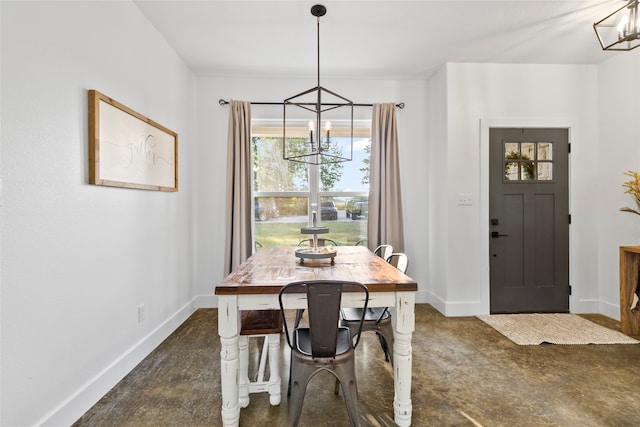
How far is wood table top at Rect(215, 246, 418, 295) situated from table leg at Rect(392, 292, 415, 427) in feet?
0.26

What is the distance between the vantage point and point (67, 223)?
181 cm

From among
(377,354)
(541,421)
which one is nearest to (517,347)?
(541,421)

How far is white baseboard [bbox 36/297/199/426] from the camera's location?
1.74 metres

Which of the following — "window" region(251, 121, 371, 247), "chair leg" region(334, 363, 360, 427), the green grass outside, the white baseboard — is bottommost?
the white baseboard

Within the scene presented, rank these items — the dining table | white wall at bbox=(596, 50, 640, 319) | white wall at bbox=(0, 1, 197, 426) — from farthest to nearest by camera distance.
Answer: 1. white wall at bbox=(596, 50, 640, 319)
2. the dining table
3. white wall at bbox=(0, 1, 197, 426)

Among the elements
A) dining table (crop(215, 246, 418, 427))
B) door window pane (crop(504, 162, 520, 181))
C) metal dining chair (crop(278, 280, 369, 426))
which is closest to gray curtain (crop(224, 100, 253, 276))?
dining table (crop(215, 246, 418, 427))

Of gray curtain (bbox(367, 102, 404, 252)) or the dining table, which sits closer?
the dining table

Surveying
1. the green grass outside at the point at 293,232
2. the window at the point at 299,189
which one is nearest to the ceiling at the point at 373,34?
the window at the point at 299,189

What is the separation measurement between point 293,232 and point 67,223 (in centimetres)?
252

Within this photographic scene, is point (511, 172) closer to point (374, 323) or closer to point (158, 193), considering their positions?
point (374, 323)

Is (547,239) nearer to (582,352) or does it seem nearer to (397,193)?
(582,352)

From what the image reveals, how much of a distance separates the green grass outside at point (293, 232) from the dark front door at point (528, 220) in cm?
153

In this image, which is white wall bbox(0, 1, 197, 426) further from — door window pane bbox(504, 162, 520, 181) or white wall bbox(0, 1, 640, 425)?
door window pane bbox(504, 162, 520, 181)

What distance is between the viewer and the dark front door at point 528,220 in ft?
11.9
